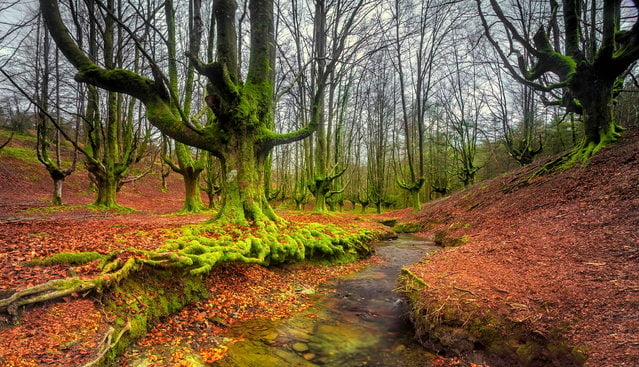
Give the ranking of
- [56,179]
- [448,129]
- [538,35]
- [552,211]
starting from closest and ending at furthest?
[552,211], [538,35], [56,179], [448,129]

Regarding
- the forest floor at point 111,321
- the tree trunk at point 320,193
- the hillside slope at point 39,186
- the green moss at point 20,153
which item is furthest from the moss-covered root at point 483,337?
the green moss at point 20,153

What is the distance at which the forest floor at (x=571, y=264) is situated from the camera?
2.52 m

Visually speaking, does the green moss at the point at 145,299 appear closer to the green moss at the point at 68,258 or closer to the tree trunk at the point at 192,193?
the green moss at the point at 68,258

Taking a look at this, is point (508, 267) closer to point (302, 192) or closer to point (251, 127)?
point (251, 127)

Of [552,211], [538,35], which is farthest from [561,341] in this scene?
[538,35]

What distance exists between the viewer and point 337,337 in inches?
135

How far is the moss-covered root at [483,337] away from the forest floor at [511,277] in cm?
11

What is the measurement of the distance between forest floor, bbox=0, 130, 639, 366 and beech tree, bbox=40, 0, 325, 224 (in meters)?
1.82

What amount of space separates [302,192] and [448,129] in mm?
17860

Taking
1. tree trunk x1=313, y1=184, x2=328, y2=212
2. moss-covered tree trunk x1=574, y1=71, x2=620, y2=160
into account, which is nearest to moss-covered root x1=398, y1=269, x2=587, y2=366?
moss-covered tree trunk x1=574, y1=71, x2=620, y2=160

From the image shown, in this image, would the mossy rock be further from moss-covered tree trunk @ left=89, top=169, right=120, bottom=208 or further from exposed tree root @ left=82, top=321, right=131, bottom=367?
exposed tree root @ left=82, top=321, right=131, bottom=367

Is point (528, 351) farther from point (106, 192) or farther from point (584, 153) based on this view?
point (106, 192)

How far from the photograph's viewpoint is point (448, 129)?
104ft

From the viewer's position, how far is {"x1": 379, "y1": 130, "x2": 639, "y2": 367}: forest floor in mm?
2523
